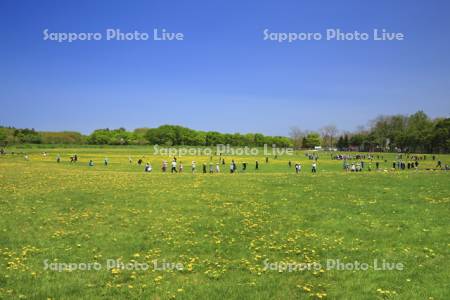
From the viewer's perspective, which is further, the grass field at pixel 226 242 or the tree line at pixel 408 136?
the tree line at pixel 408 136

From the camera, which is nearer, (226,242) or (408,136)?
(226,242)

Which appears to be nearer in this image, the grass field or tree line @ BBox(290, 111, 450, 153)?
the grass field

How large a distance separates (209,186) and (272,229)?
1475cm

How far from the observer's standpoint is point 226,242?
15.8m

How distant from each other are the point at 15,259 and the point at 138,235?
482 centimetres

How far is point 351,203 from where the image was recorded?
23.0 m

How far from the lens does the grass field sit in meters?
11.1

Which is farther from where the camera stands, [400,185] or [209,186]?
[209,186]

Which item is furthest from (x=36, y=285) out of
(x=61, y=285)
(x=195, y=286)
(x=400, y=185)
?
(x=400, y=185)

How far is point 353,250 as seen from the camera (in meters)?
14.6

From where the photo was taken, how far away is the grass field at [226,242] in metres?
11.1

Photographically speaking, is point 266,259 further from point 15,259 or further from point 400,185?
point 400,185

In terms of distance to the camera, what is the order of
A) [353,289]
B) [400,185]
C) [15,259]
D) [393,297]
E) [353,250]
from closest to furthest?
[393,297], [353,289], [15,259], [353,250], [400,185]

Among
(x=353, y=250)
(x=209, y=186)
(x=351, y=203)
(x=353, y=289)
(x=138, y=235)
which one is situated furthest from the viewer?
(x=209, y=186)
